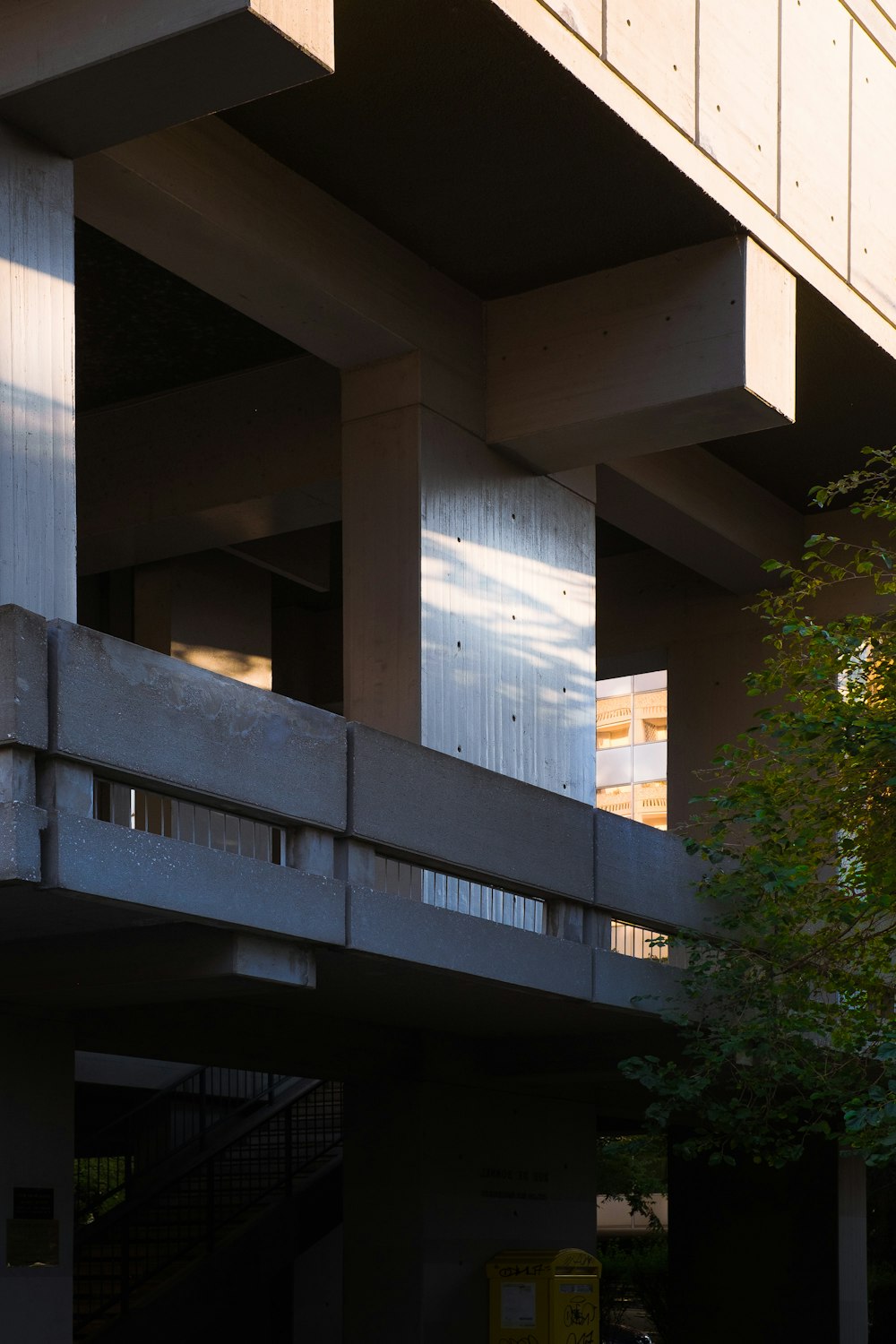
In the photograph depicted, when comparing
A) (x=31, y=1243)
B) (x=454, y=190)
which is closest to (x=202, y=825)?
(x=31, y=1243)

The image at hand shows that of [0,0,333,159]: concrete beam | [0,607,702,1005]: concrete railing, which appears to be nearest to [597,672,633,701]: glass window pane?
[0,607,702,1005]: concrete railing

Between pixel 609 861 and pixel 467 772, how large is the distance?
6.50ft

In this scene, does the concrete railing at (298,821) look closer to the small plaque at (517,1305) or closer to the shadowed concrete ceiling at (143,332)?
the small plaque at (517,1305)

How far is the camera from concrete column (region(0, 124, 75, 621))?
929 centimetres

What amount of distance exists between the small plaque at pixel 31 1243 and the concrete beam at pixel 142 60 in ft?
Answer: 20.6

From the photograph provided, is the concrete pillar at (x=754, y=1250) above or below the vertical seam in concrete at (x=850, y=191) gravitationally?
below

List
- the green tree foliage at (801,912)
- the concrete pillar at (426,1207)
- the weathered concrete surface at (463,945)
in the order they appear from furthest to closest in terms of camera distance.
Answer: the concrete pillar at (426,1207) → the green tree foliage at (801,912) → the weathered concrete surface at (463,945)

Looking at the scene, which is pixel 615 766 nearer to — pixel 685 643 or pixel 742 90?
pixel 685 643

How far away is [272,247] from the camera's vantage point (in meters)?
12.2

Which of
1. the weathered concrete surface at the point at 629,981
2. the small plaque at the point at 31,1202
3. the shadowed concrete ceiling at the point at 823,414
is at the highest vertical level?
the shadowed concrete ceiling at the point at 823,414

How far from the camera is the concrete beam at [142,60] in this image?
8.92 m

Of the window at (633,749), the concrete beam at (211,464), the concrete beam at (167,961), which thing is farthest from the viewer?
the window at (633,749)

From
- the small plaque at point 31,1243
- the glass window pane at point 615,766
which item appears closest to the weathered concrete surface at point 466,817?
the small plaque at point 31,1243

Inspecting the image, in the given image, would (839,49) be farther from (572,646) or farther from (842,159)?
(572,646)
